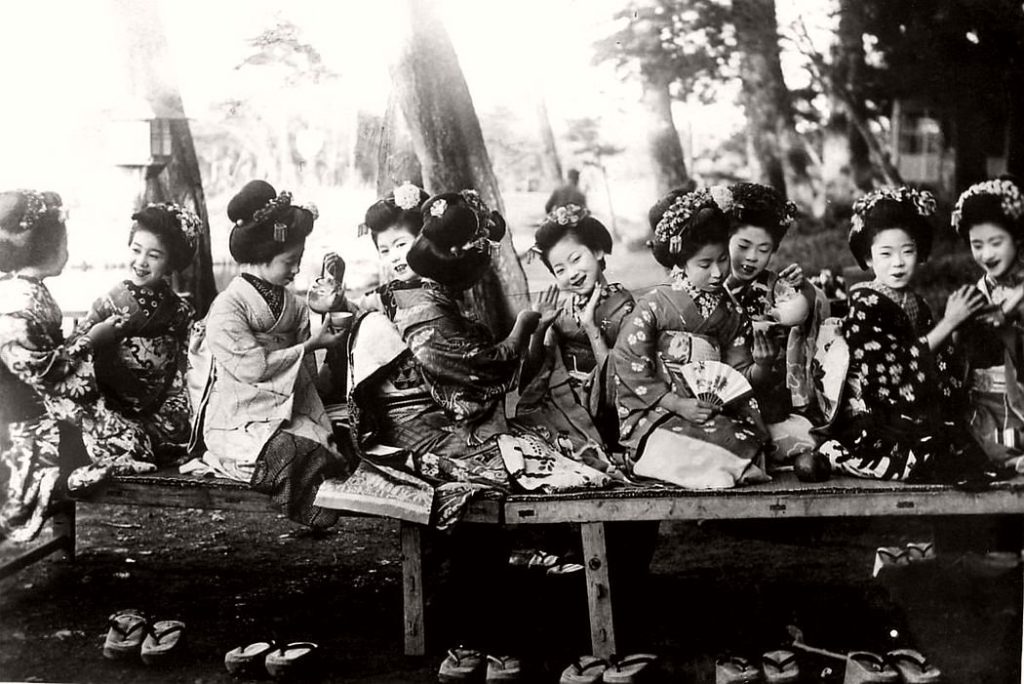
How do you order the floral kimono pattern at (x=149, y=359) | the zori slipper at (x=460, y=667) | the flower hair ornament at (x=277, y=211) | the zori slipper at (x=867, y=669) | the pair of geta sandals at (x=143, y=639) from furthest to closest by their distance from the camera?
the floral kimono pattern at (x=149, y=359) < the flower hair ornament at (x=277, y=211) < the pair of geta sandals at (x=143, y=639) < the zori slipper at (x=460, y=667) < the zori slipper at (x=867, y=669)

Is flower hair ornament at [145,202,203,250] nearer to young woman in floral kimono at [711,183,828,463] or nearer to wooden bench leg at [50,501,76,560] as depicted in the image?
wooden bench leg at [50,501,76,560]

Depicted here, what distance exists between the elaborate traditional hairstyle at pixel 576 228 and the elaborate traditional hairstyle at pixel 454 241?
0.61 ft

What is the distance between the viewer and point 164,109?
11.7ft

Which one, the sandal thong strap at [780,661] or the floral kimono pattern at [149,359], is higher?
the floral kimono pattern at [149,359]

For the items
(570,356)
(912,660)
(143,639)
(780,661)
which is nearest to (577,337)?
(570,356)

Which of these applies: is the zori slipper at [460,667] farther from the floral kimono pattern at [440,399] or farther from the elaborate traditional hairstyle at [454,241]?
the elaborate traditional hairstyle at [454,241]

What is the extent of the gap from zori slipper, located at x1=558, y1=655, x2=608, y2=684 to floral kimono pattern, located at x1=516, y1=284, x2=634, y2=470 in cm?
67

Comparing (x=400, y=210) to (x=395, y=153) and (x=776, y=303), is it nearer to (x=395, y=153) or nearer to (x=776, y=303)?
(x=395, y=153)

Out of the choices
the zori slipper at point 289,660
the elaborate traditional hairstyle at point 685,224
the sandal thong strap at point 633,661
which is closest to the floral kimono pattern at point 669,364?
the elaborate traditional hairstyle at point 685,224

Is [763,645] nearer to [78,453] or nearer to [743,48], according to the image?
[743,48]

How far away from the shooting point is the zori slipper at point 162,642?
3.36m

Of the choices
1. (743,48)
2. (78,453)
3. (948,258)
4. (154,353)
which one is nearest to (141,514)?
(78,453)

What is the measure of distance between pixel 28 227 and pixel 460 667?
204cm

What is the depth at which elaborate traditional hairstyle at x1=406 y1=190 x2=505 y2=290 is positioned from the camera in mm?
3350
